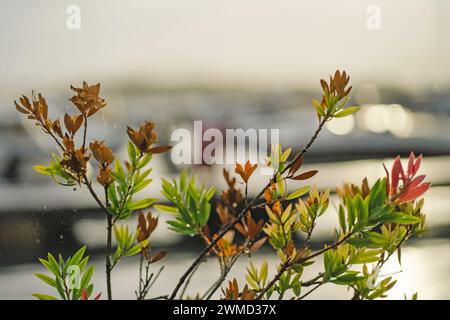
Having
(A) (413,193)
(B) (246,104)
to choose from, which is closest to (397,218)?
(A) (413,193)

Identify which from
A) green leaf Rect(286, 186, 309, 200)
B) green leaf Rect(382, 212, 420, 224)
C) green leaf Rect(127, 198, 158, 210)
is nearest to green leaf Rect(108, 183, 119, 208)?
green leaf Rect(127, 198, 158, 210)

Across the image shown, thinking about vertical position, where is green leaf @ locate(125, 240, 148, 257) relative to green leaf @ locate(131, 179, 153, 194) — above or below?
below

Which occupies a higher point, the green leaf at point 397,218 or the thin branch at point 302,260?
the green leaf at point 397,218

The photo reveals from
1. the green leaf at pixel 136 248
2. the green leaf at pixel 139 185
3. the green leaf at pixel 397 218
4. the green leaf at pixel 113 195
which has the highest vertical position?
the green leaf at pixel 139 185

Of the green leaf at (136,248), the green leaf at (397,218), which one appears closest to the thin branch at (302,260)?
the green leaf at (397,218)

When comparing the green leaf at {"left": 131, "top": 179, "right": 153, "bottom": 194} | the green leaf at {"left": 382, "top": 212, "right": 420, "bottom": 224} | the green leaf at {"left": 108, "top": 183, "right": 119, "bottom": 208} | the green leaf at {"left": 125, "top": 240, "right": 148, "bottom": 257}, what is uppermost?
the green leaf at {"left": 131, "top": 179, "right": 153, "bottom": 194}

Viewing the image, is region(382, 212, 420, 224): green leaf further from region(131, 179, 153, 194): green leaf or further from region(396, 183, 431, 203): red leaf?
region(131, 179, 153, 194): green leaf

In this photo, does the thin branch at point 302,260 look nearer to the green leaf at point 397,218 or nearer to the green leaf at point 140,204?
the green leaf at point 397,218

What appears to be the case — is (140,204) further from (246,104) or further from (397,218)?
(246,104)

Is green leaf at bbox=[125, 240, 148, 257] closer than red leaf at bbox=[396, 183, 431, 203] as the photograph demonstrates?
No

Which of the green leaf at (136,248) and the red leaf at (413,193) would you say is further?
the green leaf at (136,248)

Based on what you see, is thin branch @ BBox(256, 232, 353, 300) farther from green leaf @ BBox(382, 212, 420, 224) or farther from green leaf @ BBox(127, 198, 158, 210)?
green leaf @ BBox(127, 198, 158, 210)

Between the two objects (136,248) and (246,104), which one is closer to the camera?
(136,248)
